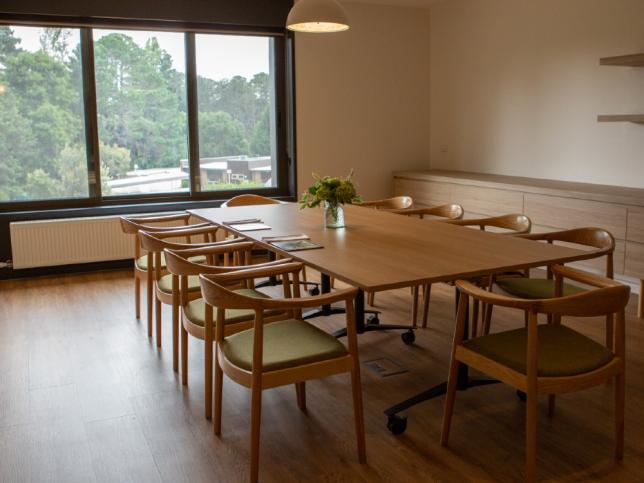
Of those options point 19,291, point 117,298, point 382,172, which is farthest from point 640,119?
point 19,291

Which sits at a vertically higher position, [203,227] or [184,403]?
[203,227]

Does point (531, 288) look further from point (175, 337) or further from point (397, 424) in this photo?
point (175, 337)

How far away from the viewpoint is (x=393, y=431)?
294 cm

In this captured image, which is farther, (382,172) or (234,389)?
(382,172)

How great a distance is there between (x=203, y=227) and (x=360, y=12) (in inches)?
152

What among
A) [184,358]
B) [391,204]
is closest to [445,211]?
[391,204]

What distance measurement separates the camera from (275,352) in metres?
2.63

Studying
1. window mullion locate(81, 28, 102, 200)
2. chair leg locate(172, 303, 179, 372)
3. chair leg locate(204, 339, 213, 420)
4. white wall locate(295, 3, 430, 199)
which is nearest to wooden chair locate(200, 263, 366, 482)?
chair leg locate(204, 339, 213, 420)

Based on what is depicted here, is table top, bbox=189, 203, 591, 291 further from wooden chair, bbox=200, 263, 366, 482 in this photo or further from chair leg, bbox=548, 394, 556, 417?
chair leg, bbox=548, 394, 556, 417

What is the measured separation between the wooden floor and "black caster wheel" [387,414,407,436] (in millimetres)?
40

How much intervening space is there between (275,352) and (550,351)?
105cm

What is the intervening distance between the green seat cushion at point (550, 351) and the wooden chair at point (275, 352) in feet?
1.65

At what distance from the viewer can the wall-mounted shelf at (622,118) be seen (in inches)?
200

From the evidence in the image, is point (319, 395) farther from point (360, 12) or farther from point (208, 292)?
point (360, 12)
